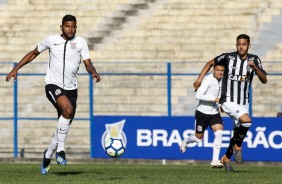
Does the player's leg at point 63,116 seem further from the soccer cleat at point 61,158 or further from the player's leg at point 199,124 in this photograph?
the player's leg at point 199,124

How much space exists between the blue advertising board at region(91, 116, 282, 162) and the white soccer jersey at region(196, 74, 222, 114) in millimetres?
3612

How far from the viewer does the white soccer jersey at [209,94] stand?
16094 millimetres

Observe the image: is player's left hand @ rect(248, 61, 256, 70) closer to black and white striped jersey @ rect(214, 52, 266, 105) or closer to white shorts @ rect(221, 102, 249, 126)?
black and white striped jersey @ rect(214, 52, 266, 105)

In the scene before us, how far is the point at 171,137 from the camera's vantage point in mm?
20281

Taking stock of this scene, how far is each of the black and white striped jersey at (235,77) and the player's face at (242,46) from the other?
71 millimetres

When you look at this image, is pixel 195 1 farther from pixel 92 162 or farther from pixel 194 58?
pixel 92 162

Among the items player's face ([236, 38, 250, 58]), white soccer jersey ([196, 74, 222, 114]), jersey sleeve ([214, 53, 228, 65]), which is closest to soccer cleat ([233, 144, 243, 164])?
jersey sleeve ([214, 53, 228, 65])

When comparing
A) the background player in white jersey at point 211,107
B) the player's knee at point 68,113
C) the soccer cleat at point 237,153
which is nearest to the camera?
the player's knee at point 68,113

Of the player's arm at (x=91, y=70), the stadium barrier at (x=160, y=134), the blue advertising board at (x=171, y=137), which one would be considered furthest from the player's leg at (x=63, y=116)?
the stadium barrier at (x=160, y=134)

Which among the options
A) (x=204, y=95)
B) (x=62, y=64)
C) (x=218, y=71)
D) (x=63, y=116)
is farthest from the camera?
(x=204, y=95)

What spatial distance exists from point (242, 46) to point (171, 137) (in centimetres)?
637

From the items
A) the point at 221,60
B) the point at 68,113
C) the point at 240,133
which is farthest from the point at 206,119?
the point at 68,113

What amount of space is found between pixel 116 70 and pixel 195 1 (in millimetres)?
3137

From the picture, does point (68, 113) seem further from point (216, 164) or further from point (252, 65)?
point (216, 164)
